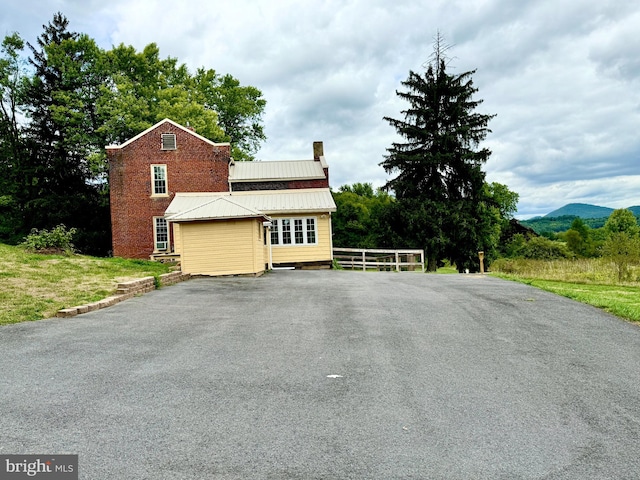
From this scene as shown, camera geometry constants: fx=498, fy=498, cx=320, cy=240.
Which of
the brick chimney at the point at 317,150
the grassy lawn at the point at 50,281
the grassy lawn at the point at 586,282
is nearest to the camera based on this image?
the grassy lawn at the point at 50,281

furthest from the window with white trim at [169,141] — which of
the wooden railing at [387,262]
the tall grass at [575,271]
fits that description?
the tall grass at [575,271]

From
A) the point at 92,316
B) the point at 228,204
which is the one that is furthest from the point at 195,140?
the point at 92,316

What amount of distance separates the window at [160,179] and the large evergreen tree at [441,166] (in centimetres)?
1493

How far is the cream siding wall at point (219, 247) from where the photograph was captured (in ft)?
61.6

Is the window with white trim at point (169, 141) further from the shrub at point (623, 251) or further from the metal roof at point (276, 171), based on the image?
the shrub at point (623, 251)

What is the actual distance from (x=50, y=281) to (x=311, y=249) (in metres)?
14.5

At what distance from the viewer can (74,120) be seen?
117ft

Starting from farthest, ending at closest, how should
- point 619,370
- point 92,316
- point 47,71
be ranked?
point 47,71
point 92,316
point 619,370

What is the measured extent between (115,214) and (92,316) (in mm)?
21431

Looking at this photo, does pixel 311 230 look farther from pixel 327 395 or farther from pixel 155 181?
pixel 327 395

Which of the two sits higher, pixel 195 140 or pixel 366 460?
pixel 195 140

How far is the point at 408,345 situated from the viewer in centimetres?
713

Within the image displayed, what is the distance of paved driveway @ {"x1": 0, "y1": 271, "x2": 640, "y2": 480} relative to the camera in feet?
12.3

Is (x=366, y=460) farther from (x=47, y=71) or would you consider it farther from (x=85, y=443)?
(x=47, y=71)
